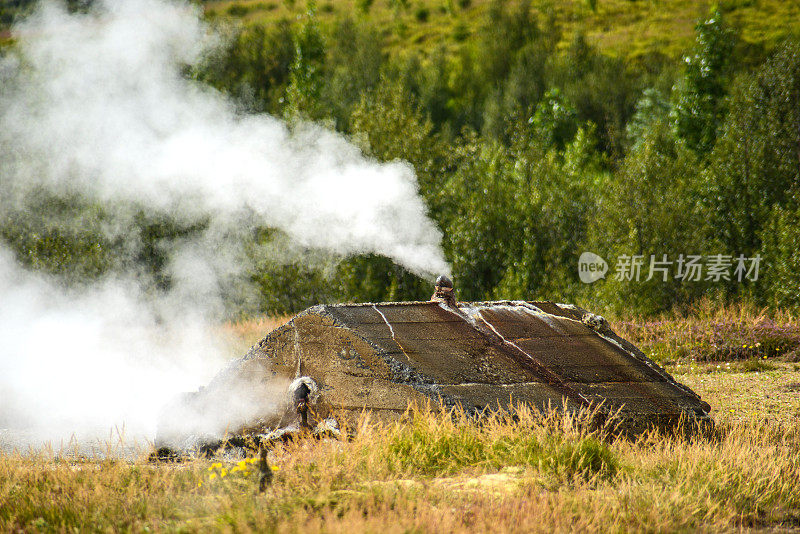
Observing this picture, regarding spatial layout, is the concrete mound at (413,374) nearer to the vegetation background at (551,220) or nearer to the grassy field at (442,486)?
the grassy field at (442,486)

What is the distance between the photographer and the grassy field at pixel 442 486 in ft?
15.2

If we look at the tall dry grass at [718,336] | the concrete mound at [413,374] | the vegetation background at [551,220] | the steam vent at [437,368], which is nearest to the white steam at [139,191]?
the vegetation background at [551,220]

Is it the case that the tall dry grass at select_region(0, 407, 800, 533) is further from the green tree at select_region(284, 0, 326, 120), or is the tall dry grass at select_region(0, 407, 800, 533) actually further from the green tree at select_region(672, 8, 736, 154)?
the green tree at select_region(672, 8, 736, 154)

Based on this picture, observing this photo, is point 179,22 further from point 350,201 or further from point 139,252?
point 350,201

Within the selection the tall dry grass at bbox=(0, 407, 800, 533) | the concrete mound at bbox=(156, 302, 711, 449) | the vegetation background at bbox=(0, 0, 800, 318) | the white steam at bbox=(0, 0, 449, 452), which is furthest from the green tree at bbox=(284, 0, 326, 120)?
the tall dry grass at bbox=(0, 407, 800, 533)

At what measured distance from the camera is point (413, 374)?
662cm

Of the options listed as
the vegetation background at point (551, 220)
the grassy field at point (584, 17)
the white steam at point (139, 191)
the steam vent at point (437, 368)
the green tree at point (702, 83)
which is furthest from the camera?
the grassy field at point (584, 17)

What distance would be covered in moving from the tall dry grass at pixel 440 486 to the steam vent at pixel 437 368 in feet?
Answer: 1.08

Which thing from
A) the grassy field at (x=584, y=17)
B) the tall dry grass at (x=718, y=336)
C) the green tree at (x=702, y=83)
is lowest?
the tall dry grass at (x=718, y=336)

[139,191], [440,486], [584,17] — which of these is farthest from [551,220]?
[584,17]

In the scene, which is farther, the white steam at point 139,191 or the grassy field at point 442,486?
the white steam at point 139,191

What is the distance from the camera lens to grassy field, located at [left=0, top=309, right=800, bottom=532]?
463 cm

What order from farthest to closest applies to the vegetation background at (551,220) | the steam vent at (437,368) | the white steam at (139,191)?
the vegetation background at (551,220) < the white steam at (139,191) < the steam vent at (437,368)

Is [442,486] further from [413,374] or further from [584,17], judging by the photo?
[584,17]
